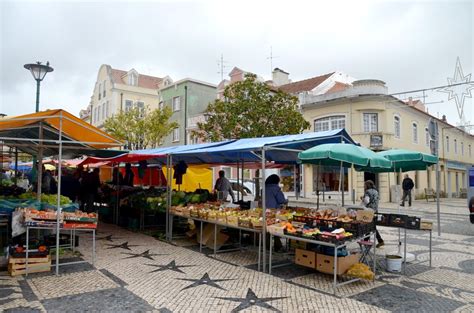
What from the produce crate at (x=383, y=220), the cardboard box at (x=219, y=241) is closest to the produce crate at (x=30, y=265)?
the cardboard box at (x=219, y=241)

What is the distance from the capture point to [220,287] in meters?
5.88

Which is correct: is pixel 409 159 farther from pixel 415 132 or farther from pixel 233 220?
pixel 415 132

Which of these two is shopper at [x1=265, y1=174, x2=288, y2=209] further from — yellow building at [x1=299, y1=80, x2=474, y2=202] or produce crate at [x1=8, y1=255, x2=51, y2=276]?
yellow building at [x1=299, y1=80, x2=474, y2=202]

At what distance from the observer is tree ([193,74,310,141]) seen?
60.0 feet

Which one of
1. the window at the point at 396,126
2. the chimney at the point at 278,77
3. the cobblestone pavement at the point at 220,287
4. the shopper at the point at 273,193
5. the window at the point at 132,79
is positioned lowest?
the cobblestone pavement at the point at 220,287

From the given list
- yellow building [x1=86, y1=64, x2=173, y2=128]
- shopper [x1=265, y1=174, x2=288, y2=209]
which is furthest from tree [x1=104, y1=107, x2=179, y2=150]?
shopper [x1=265, y1=174, x2=288, y2=209]

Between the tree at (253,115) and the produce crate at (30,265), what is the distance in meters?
12.6

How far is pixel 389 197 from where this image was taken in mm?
24391

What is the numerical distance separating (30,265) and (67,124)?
9.28 feet

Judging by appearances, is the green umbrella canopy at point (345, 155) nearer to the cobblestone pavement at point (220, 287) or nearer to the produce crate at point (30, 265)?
the cobblestone pavement at point (220, 287)

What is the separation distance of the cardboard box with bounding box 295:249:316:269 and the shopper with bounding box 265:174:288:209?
1.89 m

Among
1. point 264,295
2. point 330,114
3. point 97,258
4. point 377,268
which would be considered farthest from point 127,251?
point 330,114

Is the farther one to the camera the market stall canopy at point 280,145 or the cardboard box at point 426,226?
the market stall canopy at point 280,145

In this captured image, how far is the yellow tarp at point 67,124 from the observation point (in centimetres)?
669
